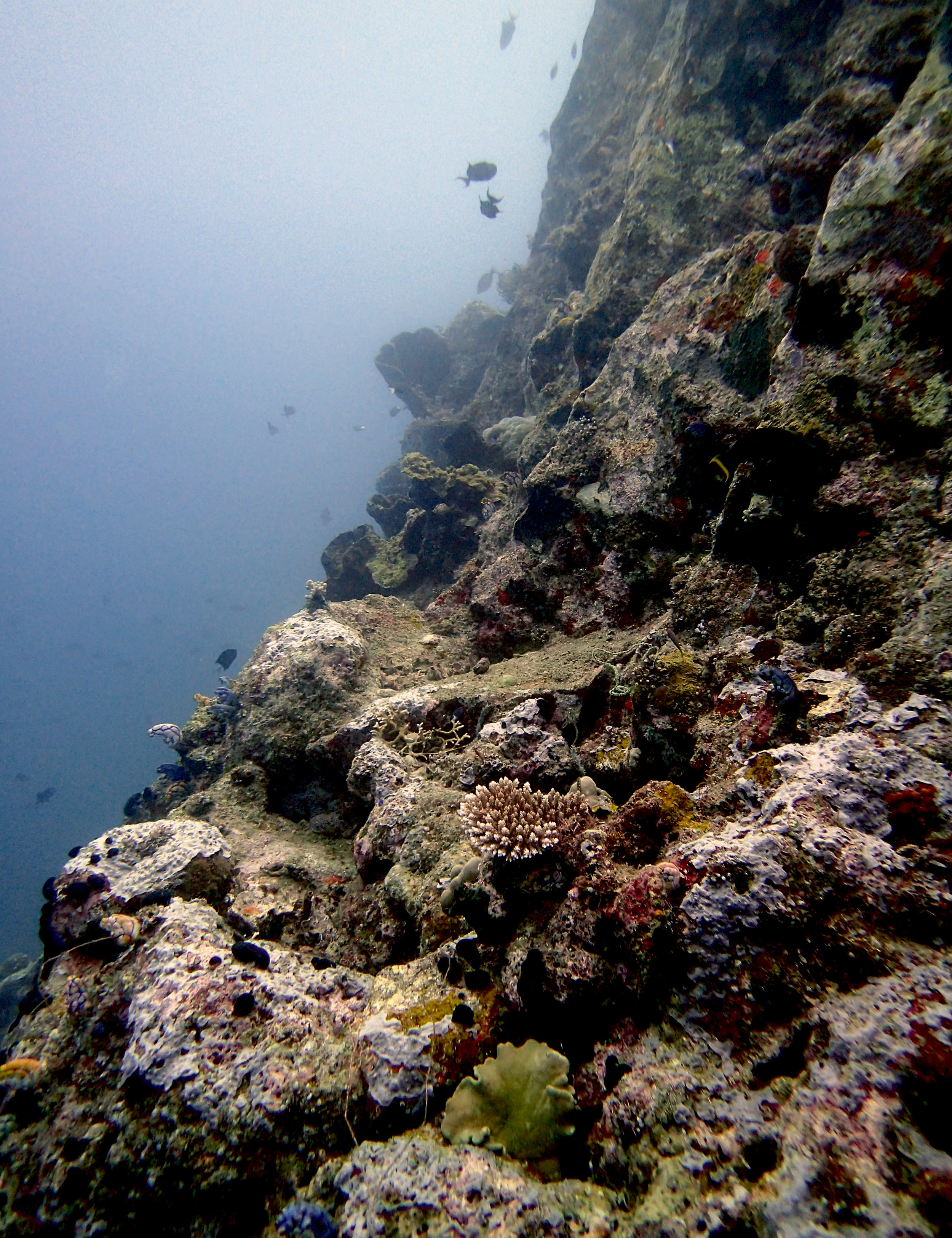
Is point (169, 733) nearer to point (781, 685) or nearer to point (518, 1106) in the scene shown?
point (518, 1106)

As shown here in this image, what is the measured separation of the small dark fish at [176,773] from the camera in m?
8.38

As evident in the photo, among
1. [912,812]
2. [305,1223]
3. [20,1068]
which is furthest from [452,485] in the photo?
[305,1223]

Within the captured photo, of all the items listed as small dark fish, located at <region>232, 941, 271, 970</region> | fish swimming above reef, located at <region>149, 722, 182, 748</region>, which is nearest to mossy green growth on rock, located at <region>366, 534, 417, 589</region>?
fish swimming above reef, located at <region>149, 722, 182, 748</region>

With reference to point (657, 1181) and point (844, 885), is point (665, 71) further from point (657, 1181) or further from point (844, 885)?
point (657, 1181)

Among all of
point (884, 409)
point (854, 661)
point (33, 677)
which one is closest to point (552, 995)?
point (854, 661)

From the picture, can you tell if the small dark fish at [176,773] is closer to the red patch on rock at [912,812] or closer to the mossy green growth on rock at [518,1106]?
the mossy green growth on rock at [518,1106]

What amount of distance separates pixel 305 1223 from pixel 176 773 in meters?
7.58

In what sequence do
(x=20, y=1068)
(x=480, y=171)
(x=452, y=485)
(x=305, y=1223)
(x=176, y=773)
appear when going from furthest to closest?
1. (x=480, y=171)
2. (x=452, y=485)
3. (x=176, y=773)
4. (x=20, y=1068)
5. (x=305, y=1223)

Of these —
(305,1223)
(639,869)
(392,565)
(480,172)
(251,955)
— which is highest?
(480,172)

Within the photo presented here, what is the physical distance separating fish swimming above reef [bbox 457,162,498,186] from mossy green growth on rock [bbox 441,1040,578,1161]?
19.2m

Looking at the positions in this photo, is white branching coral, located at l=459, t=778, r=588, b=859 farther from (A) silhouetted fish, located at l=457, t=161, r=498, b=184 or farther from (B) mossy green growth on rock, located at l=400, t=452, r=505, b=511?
(A) silhouetted fish, located at l=457, t=161, r=498, b=184

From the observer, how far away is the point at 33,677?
406ft

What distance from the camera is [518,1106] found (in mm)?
2320

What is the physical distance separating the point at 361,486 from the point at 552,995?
17828cm
